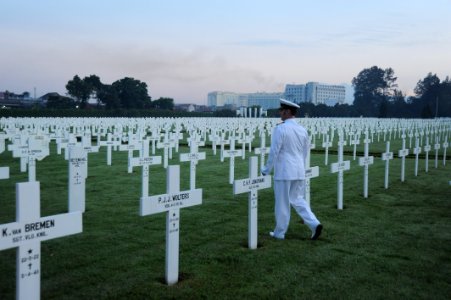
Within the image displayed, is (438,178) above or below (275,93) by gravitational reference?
below

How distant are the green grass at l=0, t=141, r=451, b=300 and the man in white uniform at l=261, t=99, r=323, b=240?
35cm

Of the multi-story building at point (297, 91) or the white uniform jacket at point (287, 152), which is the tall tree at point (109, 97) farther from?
the multi-story building at point (297, 91)

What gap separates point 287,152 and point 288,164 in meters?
0.15

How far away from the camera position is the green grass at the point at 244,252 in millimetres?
4551

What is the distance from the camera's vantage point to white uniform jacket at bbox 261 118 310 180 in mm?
6125

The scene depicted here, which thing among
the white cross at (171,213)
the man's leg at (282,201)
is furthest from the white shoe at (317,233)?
the white cross at (171,213)

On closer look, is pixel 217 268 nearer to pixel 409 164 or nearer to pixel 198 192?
pixel 198 192

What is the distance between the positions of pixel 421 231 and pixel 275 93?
172m

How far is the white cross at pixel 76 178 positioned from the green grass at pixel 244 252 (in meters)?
0.27

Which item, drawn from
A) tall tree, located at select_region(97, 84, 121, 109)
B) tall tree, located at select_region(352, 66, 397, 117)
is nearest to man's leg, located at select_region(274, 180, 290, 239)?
tall tree, located at select_region(97, 84, 121, 109)

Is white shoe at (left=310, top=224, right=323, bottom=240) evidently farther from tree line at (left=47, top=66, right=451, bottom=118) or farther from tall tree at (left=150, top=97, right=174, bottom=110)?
tall tree at (left=150, top=97, right=174, bottom=110)

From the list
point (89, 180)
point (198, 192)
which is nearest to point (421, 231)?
point (198, 192)

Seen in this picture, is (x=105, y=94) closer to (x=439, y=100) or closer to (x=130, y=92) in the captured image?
(x=130, y=92)

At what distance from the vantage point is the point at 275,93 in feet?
582
